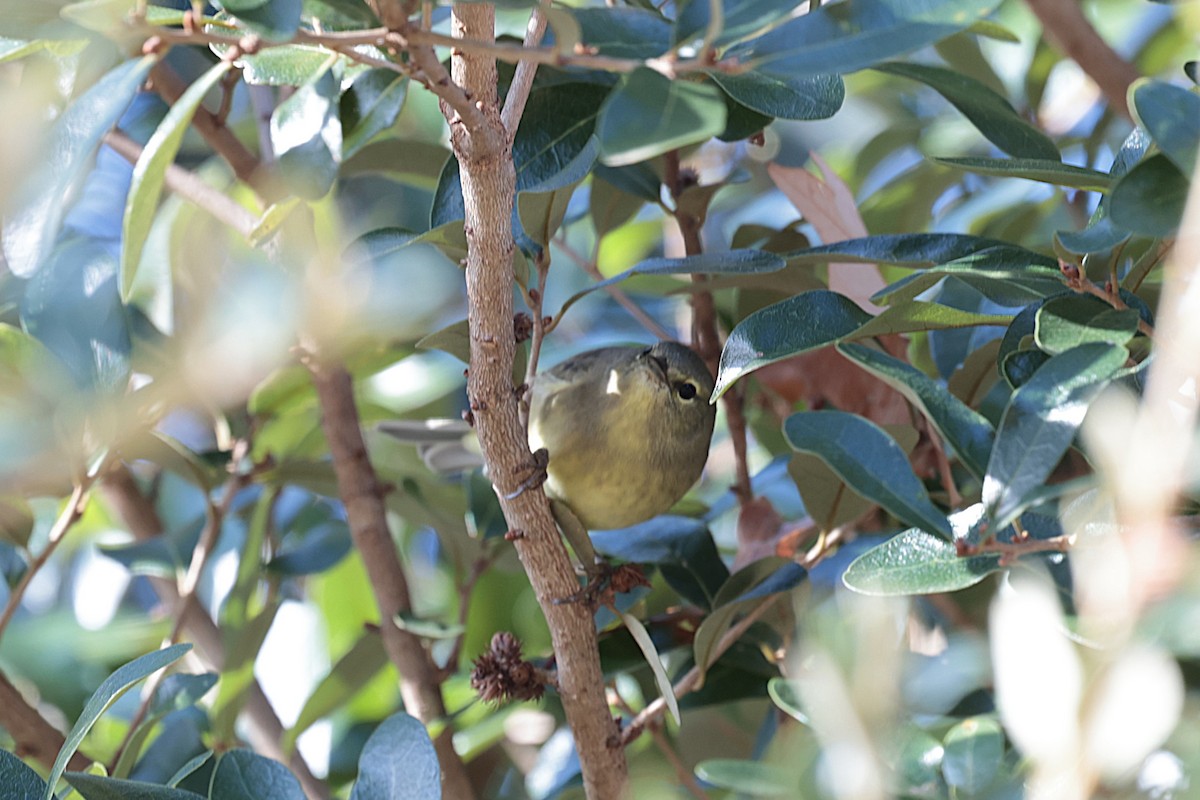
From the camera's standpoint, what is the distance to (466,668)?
5.84 feet

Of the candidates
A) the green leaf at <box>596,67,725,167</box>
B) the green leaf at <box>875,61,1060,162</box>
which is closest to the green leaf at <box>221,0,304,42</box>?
the green leaf at <box>596,67,725,167</box>

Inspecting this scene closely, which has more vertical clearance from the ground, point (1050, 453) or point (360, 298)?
point (1050, 453)

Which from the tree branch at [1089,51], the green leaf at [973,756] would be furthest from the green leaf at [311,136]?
the tree branch at [1089,51]

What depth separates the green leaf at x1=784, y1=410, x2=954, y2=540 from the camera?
3.05 feet

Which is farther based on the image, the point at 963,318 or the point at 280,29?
the point at 963,318

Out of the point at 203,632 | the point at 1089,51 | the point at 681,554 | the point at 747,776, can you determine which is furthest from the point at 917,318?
the point at 203,632

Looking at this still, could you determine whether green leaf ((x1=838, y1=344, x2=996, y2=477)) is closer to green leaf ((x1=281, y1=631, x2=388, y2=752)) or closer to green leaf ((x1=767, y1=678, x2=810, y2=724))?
green leaf ((x1=767, y1=678, x2=810, y2=724))

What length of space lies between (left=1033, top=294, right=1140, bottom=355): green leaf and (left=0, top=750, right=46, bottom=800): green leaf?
87 cm

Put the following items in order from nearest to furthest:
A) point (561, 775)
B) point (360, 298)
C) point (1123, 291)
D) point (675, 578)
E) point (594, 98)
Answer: point (1123, 291) → point (594, 98) → point (360, 298) → point (675, 578) → point (561, 775)

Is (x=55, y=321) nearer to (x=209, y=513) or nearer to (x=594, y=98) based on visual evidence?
(x=209, y=513)

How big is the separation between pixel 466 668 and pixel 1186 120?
1.32m

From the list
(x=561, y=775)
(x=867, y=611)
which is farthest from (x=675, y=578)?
(x=867, y=611)

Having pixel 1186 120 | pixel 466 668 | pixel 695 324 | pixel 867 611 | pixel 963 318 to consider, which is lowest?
pixel 466 668

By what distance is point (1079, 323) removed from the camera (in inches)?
35.3
